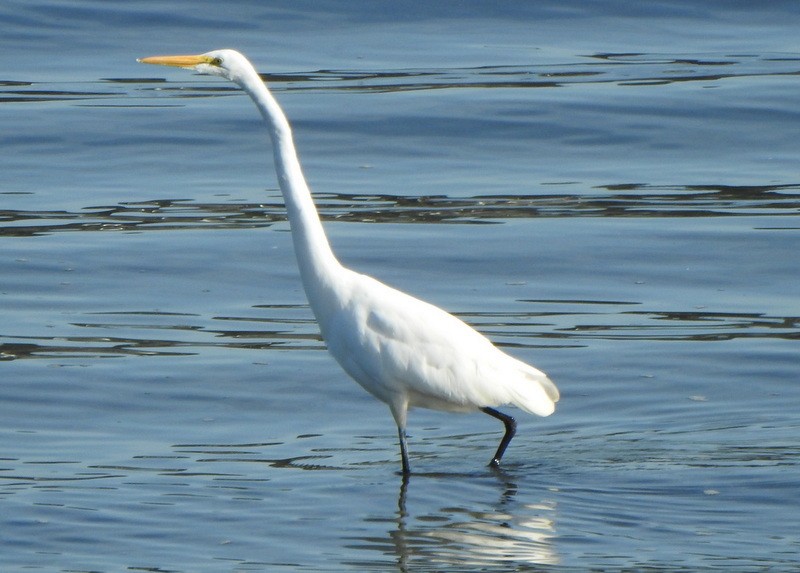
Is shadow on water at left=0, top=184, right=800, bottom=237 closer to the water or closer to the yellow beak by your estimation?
the water

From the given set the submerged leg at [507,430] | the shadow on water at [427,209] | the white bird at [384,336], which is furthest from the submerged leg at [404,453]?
the shadow on water at [427,209]

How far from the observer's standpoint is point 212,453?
6496mm

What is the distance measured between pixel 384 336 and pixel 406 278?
3629 mm

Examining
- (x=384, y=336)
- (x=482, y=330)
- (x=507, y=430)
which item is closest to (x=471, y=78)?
(x=482, y=330)

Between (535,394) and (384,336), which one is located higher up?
(384,336)

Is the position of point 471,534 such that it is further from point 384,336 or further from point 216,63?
point 216,63

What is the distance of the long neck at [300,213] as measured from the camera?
19.7 ft

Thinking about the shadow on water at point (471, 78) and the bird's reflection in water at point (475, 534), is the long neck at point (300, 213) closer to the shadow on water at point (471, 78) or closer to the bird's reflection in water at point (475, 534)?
the bird's reflection in water at point (475, 534)

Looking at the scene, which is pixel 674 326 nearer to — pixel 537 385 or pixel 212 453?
pixel 537 385

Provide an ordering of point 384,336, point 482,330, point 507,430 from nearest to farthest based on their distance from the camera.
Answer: point 384,336 → point 507,430 → point 482,330

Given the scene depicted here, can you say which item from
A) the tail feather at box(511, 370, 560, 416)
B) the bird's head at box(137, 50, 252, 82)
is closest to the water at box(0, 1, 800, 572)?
the tail feather at box(511, 370, 560, 416)

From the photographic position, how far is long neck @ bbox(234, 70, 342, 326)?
601cm

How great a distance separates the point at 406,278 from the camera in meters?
9.73

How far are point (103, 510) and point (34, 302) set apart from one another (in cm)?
368
